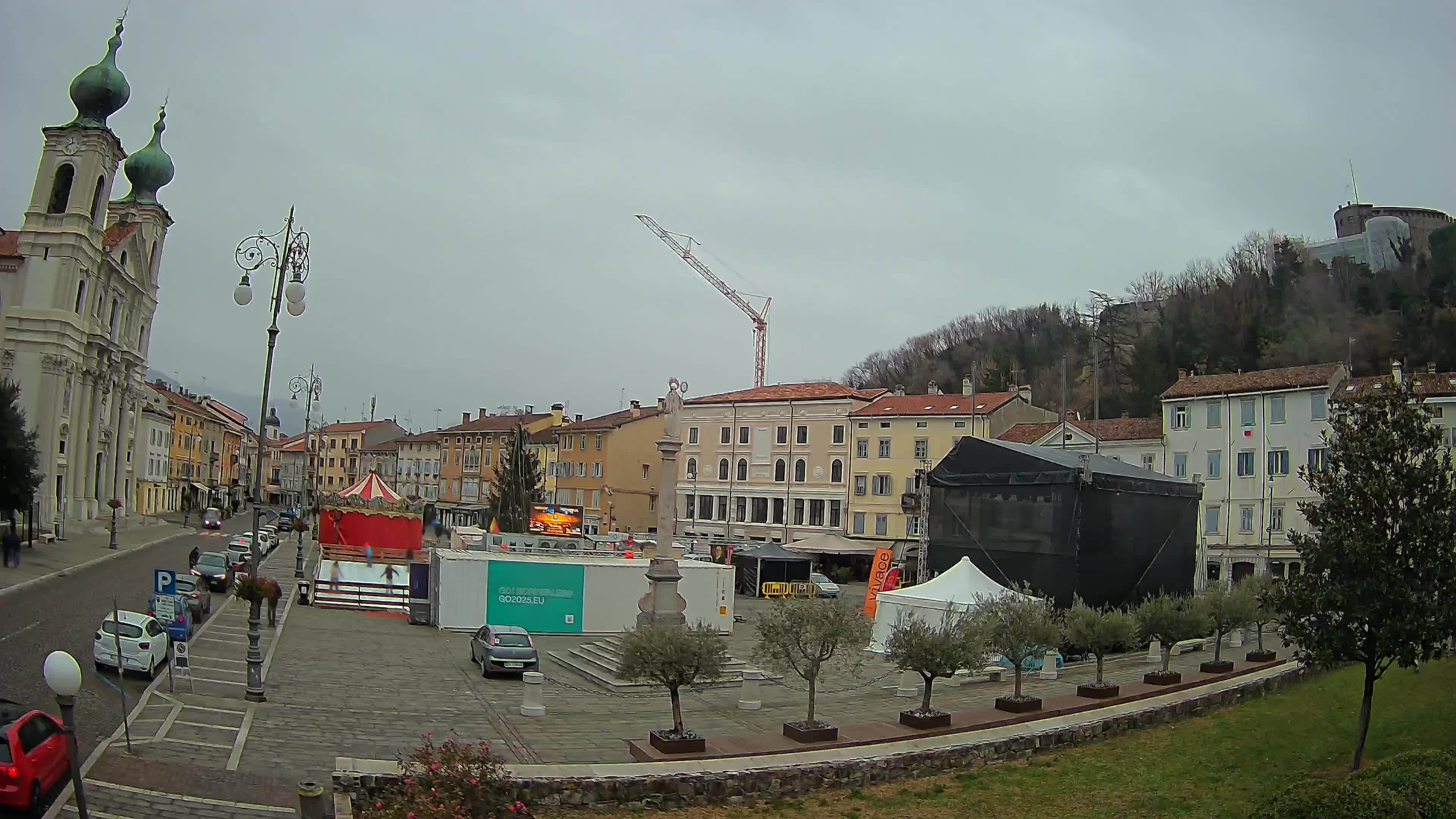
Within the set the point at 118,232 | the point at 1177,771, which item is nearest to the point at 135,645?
the point at 1177,771

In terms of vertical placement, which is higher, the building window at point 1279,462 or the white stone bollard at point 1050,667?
the building window at point 1279,462

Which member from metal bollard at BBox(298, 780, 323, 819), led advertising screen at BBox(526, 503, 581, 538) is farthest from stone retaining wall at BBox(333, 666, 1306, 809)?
led advertising screen at BBox(526, 503, 581, 538)

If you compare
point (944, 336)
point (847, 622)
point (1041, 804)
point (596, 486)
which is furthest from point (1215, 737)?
point (944, 336)

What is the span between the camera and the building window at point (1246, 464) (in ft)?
159

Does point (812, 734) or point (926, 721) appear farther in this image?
point (926, 721)

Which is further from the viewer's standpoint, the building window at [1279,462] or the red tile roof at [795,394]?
the red tile roof at [795,394]

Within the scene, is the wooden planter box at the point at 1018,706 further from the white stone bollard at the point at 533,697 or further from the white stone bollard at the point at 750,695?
the white stone bollard at the point at 533,697

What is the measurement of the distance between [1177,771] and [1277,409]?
124ft

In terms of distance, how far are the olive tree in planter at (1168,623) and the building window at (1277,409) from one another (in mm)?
27541

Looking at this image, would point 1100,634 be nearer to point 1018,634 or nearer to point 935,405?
point 1018,634

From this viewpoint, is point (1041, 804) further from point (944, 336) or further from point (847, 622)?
point (944, 336)

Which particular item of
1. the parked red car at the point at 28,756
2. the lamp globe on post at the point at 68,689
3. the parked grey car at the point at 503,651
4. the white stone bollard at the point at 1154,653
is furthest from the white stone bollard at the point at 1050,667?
the lamp globe on post at the point at 68,689

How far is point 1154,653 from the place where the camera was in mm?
29734

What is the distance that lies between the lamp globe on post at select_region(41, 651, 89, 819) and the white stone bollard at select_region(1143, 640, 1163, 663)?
2675cm
